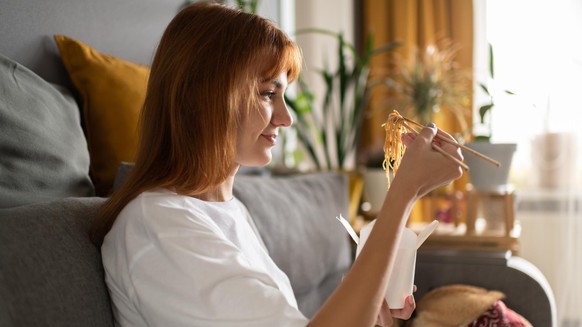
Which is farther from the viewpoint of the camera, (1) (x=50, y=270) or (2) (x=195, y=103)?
(2) (x=195, y=103)

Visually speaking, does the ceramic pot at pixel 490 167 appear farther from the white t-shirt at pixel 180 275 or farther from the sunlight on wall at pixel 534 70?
the white t-shirt at pixel 180 275

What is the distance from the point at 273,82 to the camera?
1.26 m

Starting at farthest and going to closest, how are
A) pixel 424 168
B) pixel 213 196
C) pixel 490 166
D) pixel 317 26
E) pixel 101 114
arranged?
pixel 317 26, pixel 490 166, pixel 101 114, pixel 213 196, pixel 424 168

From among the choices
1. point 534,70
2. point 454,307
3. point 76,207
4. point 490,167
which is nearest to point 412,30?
point 534,70

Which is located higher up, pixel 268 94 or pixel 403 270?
pixel 268 94

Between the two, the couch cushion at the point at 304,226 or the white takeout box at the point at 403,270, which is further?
the couch cushion at the point at 304,226

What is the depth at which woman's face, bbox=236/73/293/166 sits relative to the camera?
4.04 ft

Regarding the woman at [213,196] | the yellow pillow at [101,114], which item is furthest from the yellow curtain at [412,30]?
the woman at [213,196]

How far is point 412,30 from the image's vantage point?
14.1 feet

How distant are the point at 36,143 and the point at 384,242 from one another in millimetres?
643

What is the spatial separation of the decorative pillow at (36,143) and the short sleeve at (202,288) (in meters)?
0.30

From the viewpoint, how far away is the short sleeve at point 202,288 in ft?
3.16

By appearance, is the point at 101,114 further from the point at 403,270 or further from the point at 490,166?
the point at 490,166

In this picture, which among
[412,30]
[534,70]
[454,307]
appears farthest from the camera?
[412,30]
